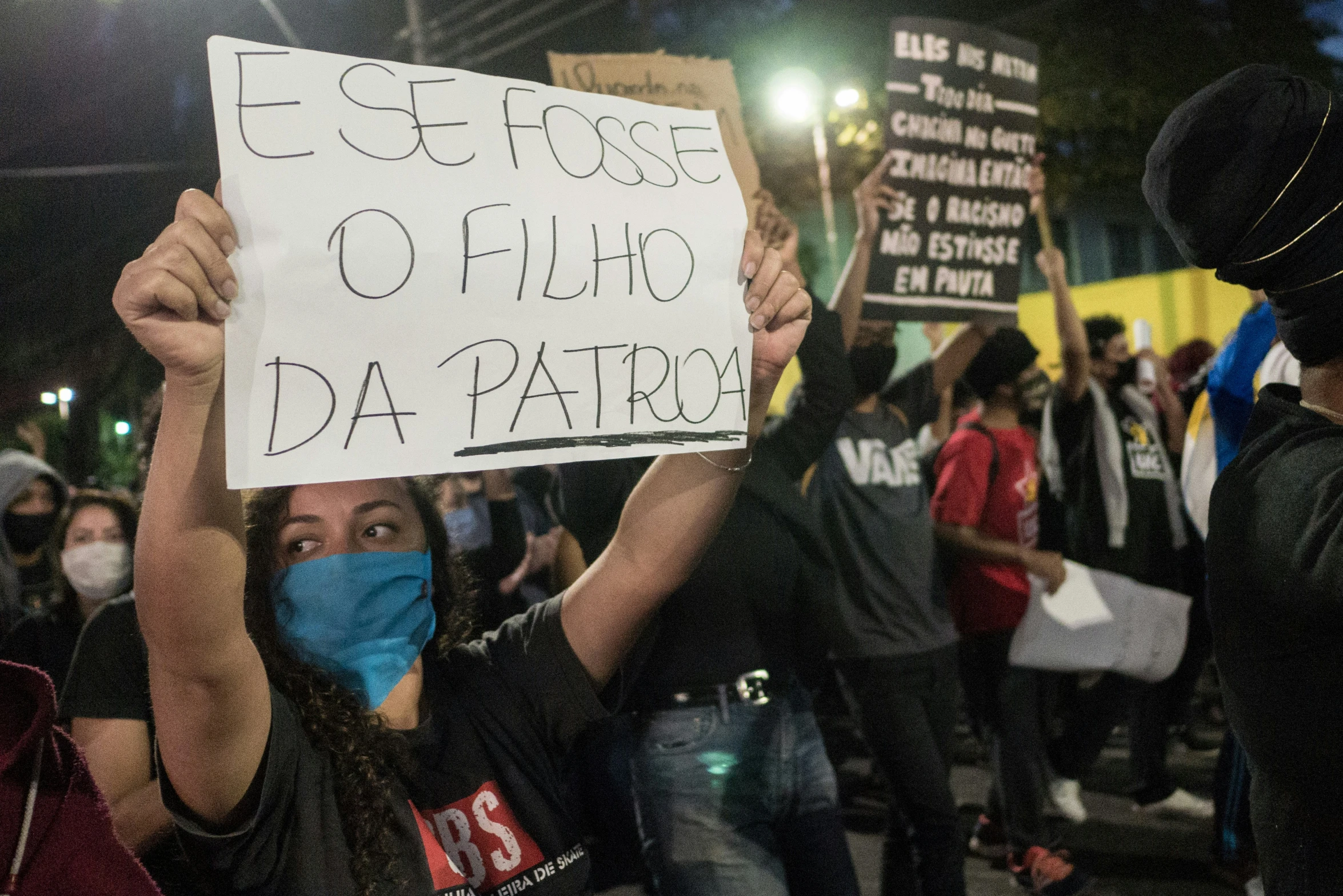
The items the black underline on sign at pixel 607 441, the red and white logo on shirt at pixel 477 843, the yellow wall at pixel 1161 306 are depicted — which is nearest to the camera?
the black underline on sign at pixel 607 441

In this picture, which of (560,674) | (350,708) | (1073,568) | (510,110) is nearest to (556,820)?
(560,674)

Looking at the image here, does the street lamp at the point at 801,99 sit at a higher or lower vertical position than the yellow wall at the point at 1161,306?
higher

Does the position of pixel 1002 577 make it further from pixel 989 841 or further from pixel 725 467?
pixel 725 467

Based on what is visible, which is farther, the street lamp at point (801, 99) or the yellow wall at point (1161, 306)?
the yellow wall at point (1161, 306)

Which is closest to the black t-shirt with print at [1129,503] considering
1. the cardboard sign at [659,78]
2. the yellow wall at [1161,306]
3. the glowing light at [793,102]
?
the cardboard sign at [659,78]

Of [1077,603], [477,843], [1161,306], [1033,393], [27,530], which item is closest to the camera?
[477,843]

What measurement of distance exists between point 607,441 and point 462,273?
320 mm

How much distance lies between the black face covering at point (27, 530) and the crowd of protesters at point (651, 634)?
1.17m

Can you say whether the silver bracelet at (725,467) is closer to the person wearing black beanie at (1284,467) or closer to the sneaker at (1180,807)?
the person wearing black beanie at (1284,467)

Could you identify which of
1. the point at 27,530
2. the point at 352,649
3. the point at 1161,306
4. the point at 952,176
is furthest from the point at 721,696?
the point at 1161,306

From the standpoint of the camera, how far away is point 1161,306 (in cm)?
1480

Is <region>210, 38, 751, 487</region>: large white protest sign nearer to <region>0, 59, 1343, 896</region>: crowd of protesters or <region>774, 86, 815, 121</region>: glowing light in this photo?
<region>0, 59, 1343, 896</region>: crowd of protesters

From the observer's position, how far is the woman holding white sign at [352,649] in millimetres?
1246

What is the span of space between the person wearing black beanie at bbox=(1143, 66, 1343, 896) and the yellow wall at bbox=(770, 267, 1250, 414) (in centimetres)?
1215
